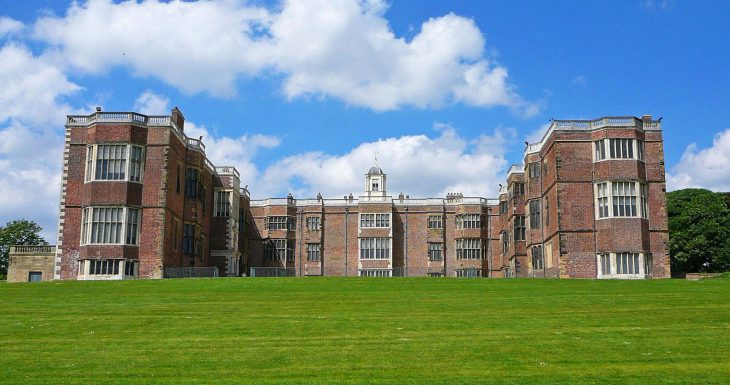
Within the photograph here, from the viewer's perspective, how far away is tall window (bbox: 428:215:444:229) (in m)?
72.1

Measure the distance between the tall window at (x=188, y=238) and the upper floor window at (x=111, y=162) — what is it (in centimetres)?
686

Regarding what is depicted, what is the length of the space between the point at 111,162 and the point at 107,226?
12.9 feet

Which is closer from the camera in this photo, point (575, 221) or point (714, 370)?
point (714, 370)

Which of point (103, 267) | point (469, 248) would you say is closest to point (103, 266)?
point (103, 267)

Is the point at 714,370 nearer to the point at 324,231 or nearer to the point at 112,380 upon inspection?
the point at 112,380

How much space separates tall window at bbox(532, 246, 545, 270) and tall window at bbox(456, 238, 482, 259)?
1738 centimetres

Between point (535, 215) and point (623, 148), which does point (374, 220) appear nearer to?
point (535, 215)

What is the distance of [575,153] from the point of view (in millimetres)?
45969

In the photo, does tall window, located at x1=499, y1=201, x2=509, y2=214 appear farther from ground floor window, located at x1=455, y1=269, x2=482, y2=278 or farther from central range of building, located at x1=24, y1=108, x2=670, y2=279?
central range of building, located at x1=24, y1=108, x2=670, y2=279

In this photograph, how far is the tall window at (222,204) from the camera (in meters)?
57.1

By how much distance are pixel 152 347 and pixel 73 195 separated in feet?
99.5

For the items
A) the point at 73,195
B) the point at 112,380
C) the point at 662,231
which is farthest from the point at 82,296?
the point at 662,231

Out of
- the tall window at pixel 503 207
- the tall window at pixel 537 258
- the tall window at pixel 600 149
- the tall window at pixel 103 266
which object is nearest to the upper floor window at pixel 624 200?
the tall window at pixel 600 149

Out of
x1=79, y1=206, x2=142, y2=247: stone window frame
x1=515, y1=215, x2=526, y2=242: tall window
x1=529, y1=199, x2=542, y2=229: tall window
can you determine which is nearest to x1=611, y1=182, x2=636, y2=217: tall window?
x1=529, y1=199, x2=542, y2=229: tall window
